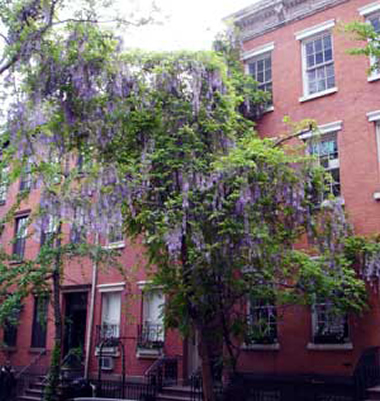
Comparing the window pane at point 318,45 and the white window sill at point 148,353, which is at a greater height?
the window pane at point 318,45

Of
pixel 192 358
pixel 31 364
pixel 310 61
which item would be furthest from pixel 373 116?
pixel 31 364

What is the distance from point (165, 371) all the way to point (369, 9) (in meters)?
12.4

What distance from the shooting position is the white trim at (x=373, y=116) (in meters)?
15.0

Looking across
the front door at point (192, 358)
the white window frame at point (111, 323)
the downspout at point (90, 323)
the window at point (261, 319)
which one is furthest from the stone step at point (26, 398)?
the window at point (261, 319)

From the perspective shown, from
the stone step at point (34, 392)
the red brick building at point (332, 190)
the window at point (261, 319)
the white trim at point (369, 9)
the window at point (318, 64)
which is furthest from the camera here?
the stone step at point (34, 392)

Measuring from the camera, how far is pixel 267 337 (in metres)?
15.5

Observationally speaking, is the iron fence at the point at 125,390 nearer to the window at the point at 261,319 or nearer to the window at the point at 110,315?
the window at the point at 110,315

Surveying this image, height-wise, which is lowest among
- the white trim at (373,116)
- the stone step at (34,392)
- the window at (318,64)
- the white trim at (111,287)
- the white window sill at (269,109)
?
the stone step at (34,392)

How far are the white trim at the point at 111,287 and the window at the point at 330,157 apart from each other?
830 centimetres

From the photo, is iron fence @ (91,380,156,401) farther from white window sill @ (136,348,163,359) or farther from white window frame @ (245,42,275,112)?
white window frame @ (245,42,275,112)

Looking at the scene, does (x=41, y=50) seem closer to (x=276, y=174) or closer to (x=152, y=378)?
(x=276, y=174)

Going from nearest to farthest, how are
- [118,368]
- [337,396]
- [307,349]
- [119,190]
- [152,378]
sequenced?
[119,190]
[337,396]
[307,349]
[152,378]
[118,368]

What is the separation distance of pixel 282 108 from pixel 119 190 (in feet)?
23.4

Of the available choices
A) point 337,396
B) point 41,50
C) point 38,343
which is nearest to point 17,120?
point 41,50
